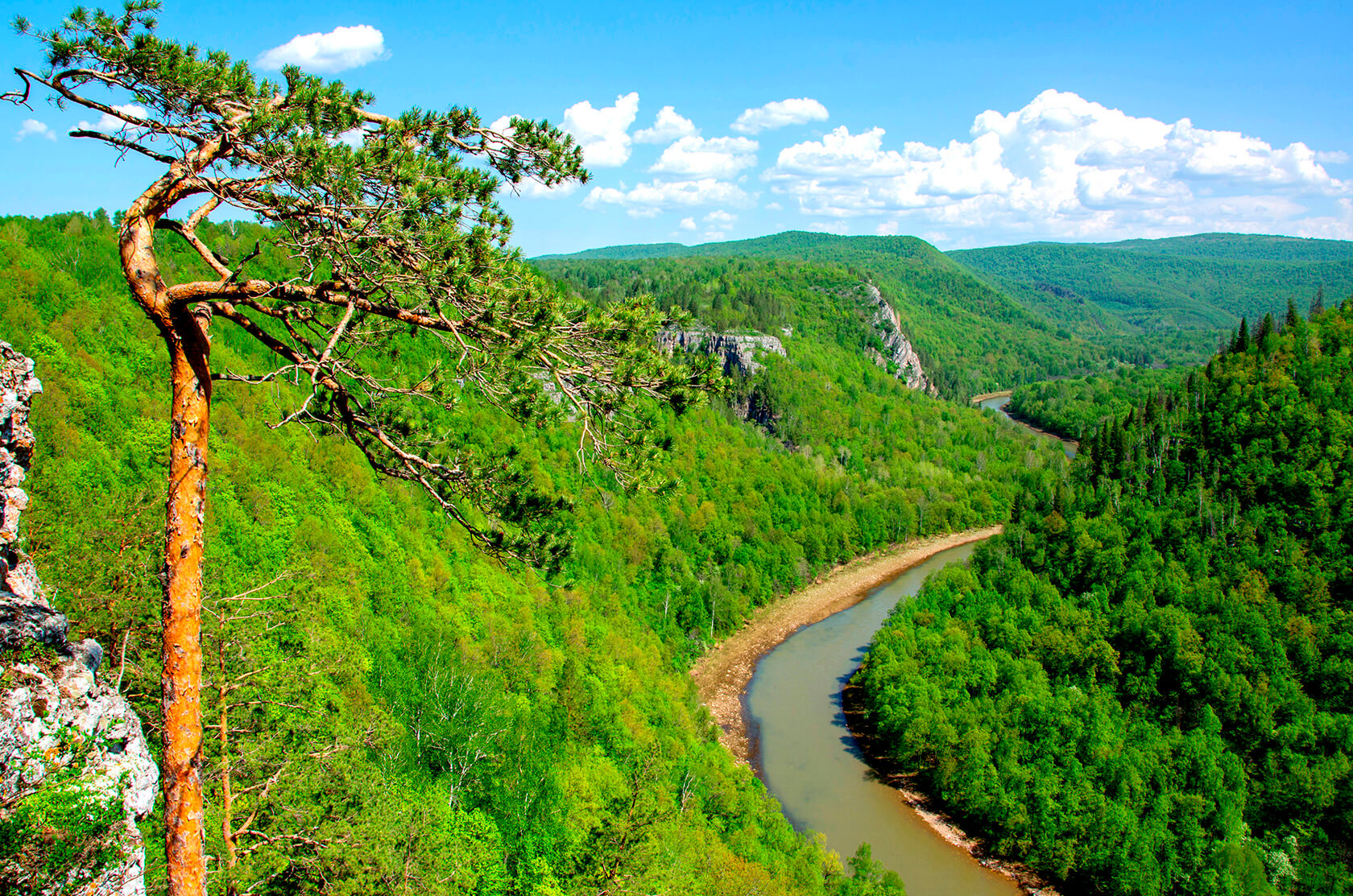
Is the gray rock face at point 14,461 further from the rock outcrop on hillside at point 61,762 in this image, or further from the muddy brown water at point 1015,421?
the muddy brown water at point 1015,421

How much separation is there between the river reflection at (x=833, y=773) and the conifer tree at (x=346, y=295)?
2474 centimetres

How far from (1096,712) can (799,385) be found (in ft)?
197

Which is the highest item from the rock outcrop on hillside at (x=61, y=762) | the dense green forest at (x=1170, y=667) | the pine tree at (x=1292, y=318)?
the pine tree at (x=1292, y=318)

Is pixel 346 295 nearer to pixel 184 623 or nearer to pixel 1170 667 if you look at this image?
pixel 184 623

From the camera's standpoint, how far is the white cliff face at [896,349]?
117 meters

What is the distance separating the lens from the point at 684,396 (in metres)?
5.67

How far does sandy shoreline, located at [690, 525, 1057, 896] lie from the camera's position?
2697cm

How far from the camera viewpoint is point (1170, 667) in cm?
3119

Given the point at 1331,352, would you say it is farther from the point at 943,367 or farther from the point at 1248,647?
the point at 943,367

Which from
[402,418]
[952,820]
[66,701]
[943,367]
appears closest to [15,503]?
[66,701]

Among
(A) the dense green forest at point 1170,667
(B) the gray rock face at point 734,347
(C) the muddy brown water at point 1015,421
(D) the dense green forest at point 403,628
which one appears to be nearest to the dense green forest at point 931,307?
(C) the muddy brown water at point 1015,421

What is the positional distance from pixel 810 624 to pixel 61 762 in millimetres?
45817

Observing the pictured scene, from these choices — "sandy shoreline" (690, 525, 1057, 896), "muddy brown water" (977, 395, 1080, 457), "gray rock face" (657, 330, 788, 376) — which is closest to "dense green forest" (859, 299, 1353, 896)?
"sandy shoreline" (690, 525, 1057, 896)

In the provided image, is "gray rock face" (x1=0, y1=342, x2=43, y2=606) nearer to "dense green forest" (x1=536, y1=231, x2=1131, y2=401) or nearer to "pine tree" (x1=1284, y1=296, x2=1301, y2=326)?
"pine tree" (x1=1284, y1=296, x2=1301, y2=326)
